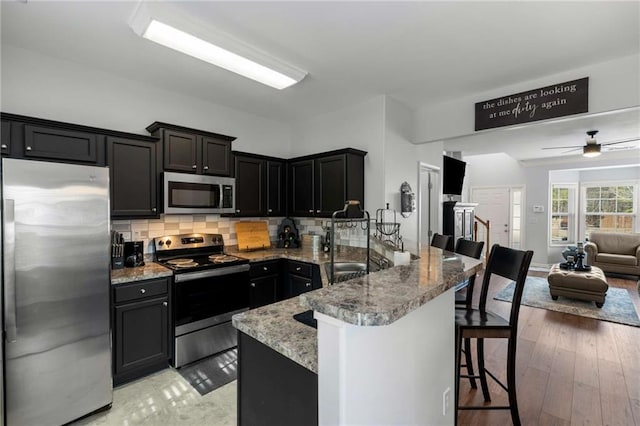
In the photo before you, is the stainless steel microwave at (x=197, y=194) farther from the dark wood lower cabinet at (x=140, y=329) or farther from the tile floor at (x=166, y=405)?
the tile floor at (x=166, y=405)

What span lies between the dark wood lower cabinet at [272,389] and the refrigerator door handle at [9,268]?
58.6 inches

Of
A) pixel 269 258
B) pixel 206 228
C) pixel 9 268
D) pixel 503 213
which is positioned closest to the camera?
pixel 9 268

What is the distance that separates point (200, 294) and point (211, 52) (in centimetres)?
212

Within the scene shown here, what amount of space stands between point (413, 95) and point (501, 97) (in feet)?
3.03

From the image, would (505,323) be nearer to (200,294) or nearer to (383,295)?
(383,295)

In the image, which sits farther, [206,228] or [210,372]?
[206,228]

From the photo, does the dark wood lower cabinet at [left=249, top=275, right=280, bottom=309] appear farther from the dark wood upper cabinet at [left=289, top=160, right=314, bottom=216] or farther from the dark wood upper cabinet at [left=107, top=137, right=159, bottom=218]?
the dark wood upper cabinet at [left=107, top=137, right=159, bottom=218]

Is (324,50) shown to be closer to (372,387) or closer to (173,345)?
(372,387)

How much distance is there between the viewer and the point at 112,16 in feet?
6.81

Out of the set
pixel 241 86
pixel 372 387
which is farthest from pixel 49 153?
pixel 372 387

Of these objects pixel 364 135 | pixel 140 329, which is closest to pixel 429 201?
pixel 364 135

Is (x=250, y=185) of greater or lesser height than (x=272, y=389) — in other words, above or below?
above

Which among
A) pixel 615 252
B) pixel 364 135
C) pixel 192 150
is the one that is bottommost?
pixel 615 252

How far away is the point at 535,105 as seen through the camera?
3.05 meters
